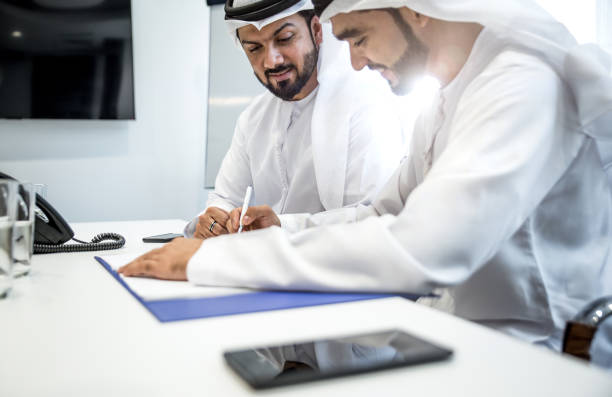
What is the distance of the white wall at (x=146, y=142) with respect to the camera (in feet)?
13.8

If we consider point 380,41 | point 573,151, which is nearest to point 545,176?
point 573,151

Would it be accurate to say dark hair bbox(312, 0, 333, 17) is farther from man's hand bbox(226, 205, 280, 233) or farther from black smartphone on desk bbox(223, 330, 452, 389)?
black smartphone on desk bbox(223, 330, 452, 389)

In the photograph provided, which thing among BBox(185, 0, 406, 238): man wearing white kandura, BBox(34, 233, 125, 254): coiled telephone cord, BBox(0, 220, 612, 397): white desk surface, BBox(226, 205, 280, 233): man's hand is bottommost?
BBox(34, 233, 125, 254): coiled telephone cord

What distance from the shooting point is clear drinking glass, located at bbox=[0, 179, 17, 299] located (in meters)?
0.88

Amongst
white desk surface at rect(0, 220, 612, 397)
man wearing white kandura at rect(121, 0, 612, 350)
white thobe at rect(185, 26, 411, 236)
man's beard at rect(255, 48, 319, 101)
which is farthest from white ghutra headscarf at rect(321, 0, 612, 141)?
man's beard at rect(255, 48, 319, 101)

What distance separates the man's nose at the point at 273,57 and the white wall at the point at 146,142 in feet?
8.00

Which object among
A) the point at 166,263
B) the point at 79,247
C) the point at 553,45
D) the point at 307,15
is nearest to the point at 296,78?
the point at 307,15

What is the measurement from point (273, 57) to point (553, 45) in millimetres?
1424

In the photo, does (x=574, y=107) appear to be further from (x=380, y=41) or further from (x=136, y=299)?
(x=136, y=299)

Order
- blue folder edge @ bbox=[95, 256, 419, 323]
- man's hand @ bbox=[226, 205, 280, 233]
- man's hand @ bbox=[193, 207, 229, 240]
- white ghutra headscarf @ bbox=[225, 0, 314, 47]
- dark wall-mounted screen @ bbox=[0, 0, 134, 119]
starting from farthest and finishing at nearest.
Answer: dark wall-mounted screen @ bbox=[0, 0, 134, 119]
white ghutra headscarf @ bbox=[225, 0, 314, 47]
man's hand @ bbox=[193, 207, 229, 240]
man's hand @ bbox=[226, 205, 280, 233]
blue folder edge @ bbox=[95, 256, 419, 323]

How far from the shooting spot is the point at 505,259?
43.9 inches

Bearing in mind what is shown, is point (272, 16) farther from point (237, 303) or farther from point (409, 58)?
point (237, 303)

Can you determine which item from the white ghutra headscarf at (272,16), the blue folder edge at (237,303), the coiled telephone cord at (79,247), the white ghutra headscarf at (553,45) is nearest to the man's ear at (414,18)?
the white ghutra headscarf at (553,45)

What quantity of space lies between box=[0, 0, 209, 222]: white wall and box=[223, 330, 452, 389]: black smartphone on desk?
407 cm
